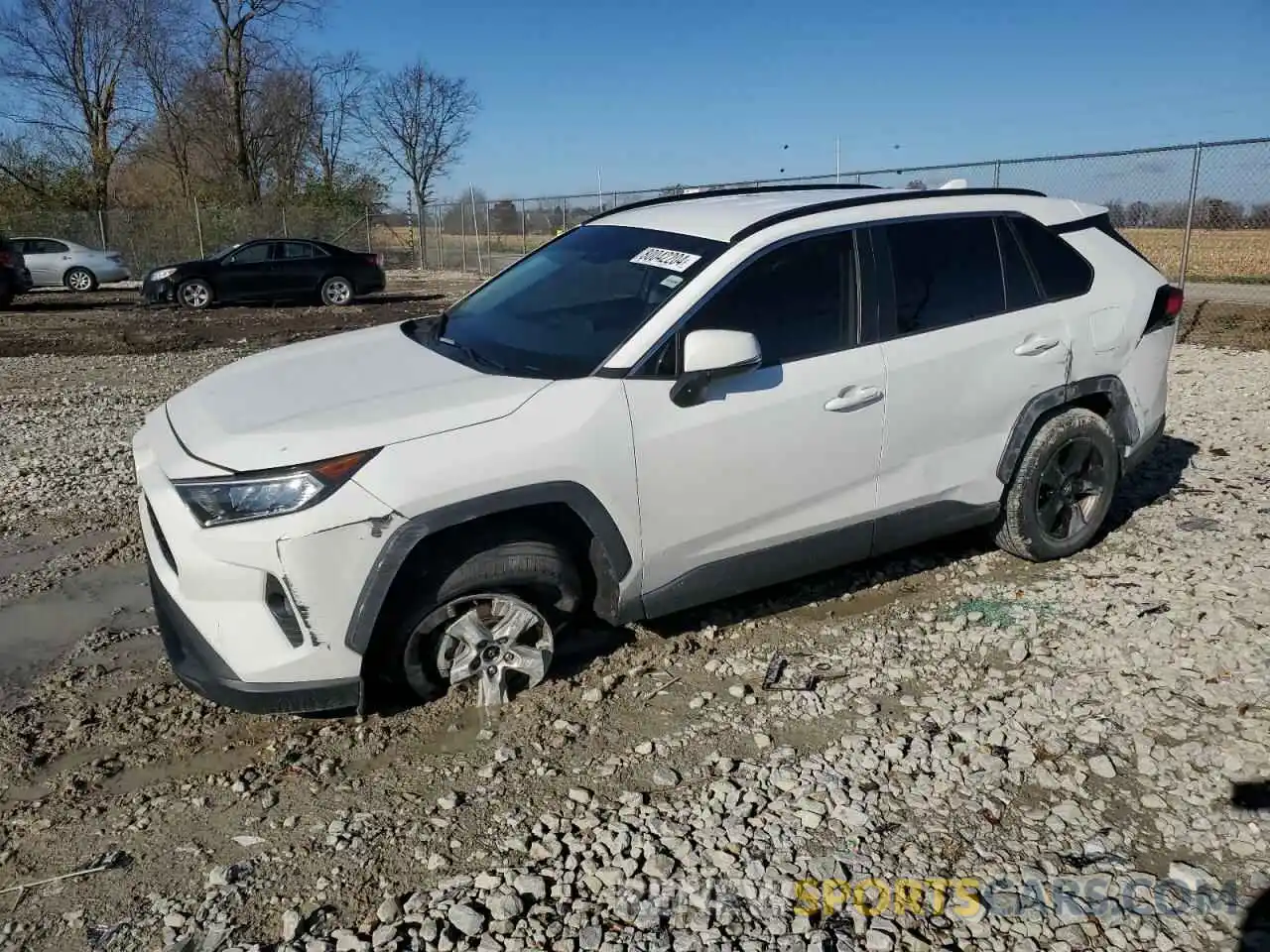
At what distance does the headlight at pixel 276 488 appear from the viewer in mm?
2953

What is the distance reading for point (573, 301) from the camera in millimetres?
4023

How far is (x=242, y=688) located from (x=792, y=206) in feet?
9.44

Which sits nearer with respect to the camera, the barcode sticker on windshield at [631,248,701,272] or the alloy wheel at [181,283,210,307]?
the barcode sticker on windshield at [631,248,701,272]

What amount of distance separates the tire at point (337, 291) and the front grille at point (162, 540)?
56.5ft

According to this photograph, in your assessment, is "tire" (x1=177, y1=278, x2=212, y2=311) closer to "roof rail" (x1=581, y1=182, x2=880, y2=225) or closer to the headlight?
"roof rail" (x1=581, y1=182, x2=880, y2=225)

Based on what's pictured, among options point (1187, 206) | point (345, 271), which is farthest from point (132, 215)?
point (1187, 206)

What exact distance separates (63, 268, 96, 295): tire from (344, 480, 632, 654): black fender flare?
2408 cm

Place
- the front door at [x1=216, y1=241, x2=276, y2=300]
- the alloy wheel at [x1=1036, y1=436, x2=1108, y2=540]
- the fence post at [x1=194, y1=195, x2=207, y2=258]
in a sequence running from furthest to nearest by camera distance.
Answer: the fence post at [x1=194, y1=195, x2=207, y2=258], the front door at [x1=216, y1=241, x2=276, y2=300], the alloy wheel at [x1=1036, y1=436, x2=1108, y2=540]

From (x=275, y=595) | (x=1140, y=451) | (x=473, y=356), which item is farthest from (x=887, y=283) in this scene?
(x=275, y=595)

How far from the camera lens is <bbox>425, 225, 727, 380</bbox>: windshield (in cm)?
361

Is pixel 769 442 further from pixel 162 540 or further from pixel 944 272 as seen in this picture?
pixel 162 540

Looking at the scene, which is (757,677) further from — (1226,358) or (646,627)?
(1226,358)

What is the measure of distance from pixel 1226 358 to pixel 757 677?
361 inches

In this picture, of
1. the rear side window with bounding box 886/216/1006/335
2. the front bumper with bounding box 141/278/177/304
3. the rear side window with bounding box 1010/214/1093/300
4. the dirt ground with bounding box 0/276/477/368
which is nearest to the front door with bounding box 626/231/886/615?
the rear side window with bounding box 886/216/1006/335
